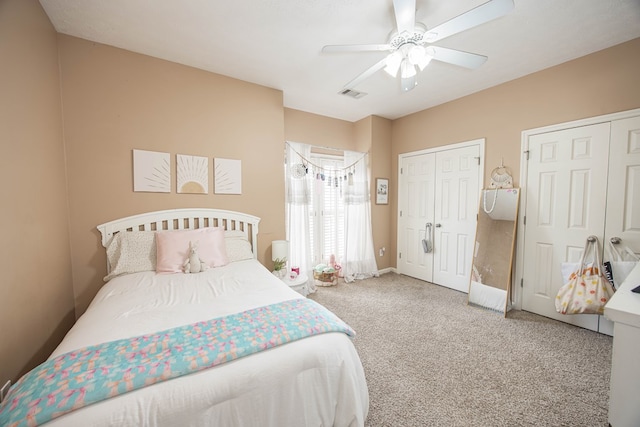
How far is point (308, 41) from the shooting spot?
218cm

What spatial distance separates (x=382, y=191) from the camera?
4273 millimetres

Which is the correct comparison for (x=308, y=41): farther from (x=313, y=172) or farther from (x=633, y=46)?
(x=633, y=46)

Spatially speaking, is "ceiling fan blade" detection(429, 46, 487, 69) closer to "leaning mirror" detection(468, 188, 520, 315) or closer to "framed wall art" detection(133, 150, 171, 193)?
"leaning mirror" detection(468, 188, 520, 315)

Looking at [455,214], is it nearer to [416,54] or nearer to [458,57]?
[458,57]

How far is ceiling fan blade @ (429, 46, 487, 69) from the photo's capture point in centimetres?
178

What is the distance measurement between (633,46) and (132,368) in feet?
14.0

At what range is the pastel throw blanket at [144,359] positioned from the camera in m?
0.78

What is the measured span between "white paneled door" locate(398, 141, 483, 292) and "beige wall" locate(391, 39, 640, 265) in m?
0.20

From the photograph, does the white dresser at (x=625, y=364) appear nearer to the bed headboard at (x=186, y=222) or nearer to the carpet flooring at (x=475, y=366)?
the carpet flooring at (x=475, y=366)

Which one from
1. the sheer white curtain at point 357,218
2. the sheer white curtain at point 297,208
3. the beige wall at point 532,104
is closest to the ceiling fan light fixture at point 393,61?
the sheer white curtain at point 297,208

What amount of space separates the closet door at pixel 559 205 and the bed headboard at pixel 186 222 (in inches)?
129

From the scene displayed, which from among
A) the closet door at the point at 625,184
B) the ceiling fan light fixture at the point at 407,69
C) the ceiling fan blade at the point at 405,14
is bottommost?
the closet door at the point at 625,184

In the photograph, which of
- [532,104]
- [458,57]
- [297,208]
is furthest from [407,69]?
[297,208]

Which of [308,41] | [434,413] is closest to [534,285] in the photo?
[434,413]
